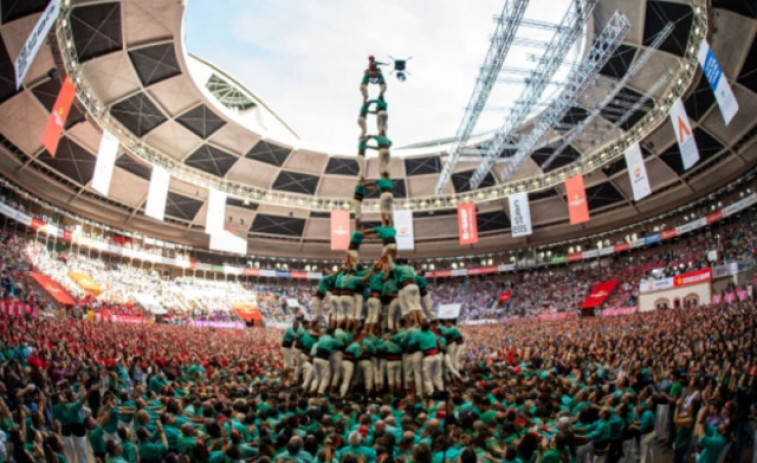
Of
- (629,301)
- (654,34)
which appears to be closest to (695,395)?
(654,34)

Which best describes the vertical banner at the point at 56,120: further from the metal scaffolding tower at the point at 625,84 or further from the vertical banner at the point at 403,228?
the metal scaffolding tower at the point at 625,84

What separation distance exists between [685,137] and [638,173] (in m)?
6.11

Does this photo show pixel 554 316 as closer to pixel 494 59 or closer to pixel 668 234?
pixel 668 234

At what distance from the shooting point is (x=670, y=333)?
17.5m

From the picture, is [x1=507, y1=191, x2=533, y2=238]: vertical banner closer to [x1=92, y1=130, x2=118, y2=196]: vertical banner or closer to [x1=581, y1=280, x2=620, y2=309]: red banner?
[x1=581, y1=280, x2=620, y2=309]: red banner

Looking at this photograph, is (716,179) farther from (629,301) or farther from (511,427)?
(511,427)

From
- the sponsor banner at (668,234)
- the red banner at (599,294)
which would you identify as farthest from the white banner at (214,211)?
the sponsor banner at (668,234)

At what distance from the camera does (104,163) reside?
97.0 ft

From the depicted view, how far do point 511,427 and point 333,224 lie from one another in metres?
36.2

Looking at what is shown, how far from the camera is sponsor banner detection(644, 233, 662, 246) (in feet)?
134

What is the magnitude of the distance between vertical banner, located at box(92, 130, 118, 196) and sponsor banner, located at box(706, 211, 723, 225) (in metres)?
40.8

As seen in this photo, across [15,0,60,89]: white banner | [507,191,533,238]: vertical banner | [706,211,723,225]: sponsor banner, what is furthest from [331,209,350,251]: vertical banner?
[15,0,60,89]: white banner

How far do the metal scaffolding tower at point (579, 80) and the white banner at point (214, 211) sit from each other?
21.1m

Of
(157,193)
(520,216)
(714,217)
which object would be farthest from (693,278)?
(157,193)
